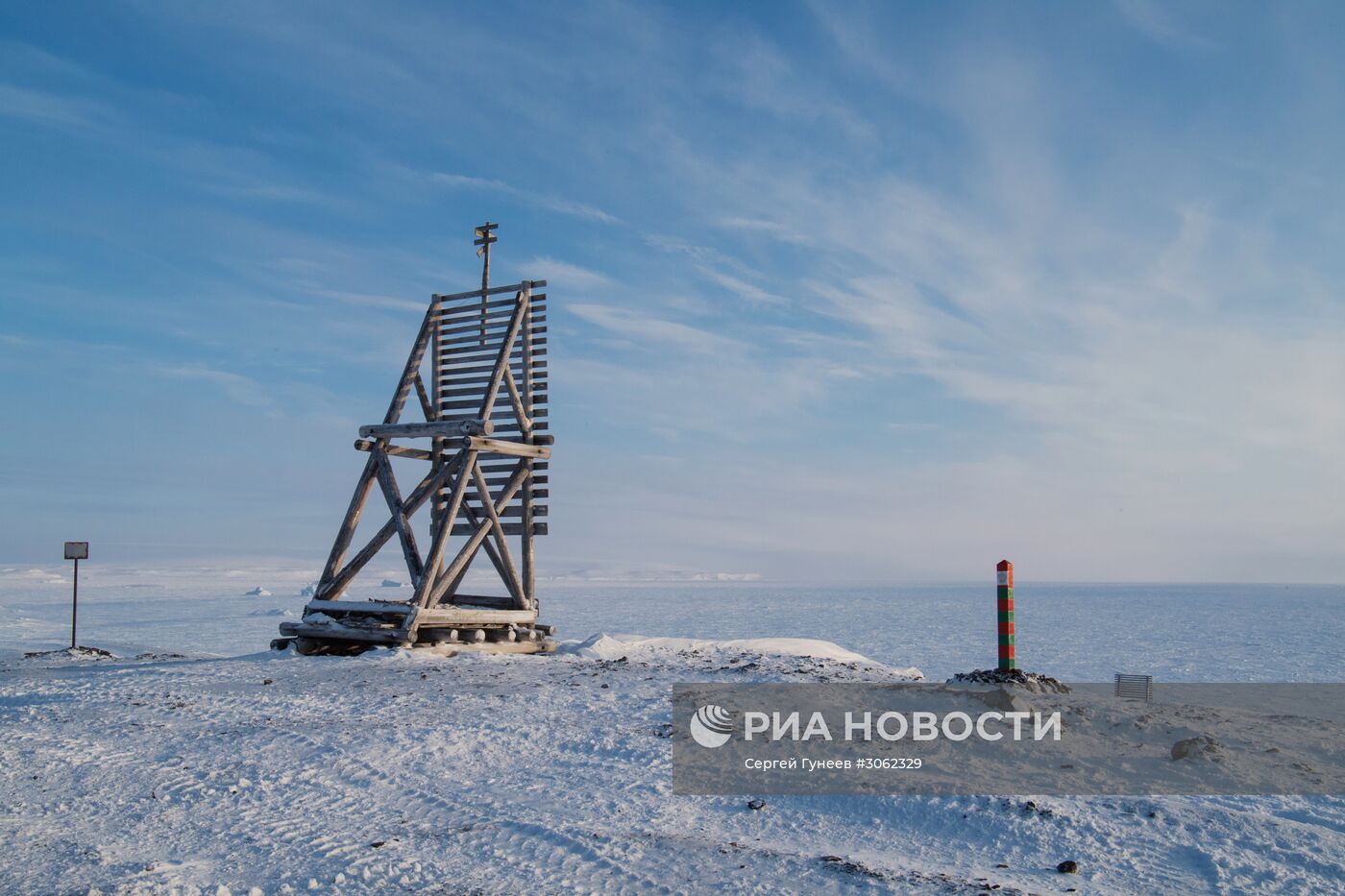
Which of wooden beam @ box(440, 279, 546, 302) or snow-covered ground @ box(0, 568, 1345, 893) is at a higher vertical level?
wooden beam @ box(440, 279, 546, 302)

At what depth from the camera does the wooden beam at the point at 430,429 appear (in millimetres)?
13336

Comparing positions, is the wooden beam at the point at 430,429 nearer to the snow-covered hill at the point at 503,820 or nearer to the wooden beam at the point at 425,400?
the wooden beam at the point at 425,400

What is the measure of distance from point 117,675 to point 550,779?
6960 millimetres

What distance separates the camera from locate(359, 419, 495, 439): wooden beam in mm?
13336

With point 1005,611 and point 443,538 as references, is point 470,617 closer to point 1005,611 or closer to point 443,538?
point 443,538

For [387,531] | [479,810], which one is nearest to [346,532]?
[387,531]

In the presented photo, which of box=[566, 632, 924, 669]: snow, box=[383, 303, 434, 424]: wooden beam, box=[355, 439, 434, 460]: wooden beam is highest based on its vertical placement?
box=[383, 303, 434, 424]: wooden beam

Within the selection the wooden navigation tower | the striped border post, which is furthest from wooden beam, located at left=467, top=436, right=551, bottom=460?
the striped border post

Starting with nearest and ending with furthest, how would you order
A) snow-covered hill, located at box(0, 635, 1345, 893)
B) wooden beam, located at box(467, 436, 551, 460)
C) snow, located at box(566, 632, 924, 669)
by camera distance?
snow-covered hill, located at box(0, 635, 1345, 893), snow, located at box(566, 632, 924, 669), wooden beam, located at box(467, 436, 551, 460)

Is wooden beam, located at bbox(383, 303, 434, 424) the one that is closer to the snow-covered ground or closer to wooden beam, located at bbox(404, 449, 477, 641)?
wooden beam, located at bbox(404, 449, 477, 641)

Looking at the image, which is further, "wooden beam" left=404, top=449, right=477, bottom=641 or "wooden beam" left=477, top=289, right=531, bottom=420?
"wooden beam" left=477, top=289, right=531, bottom=420

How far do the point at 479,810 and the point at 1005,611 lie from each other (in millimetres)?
4898

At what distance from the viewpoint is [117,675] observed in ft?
36.8

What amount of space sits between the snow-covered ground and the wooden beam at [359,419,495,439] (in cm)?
327
